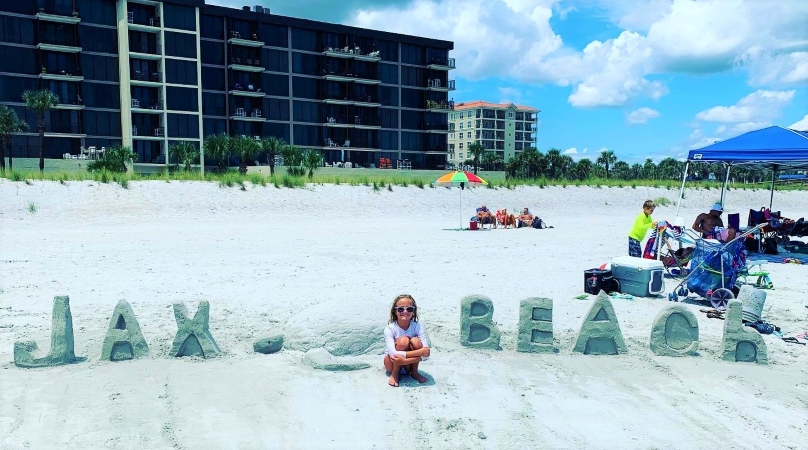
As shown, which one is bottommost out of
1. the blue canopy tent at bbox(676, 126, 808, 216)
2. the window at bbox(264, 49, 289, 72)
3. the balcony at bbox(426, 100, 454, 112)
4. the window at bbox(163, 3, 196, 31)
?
the blue canopy tent at bbox(676, 126, 808, 216)

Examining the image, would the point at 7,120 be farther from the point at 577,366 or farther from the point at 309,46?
the point at 577,366

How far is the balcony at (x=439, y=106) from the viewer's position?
2418 inches

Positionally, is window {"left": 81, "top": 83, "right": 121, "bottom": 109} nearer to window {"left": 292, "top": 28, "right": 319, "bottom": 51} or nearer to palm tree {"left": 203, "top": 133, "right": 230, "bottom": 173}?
palm tree {"left": 203, "top": 133, "right": 230, "bottom": 173}

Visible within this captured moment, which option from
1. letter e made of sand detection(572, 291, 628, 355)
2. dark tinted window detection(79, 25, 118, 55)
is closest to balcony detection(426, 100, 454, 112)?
dark tinted window detection(79, 25, 118, 55)

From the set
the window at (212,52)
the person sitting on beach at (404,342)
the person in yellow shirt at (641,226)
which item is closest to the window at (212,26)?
the window at (212,52)

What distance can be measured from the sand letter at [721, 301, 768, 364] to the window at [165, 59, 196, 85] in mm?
48612

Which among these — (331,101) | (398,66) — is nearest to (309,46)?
(331,101)

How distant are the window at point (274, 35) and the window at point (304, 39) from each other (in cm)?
78

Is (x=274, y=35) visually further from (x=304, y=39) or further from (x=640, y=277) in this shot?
(x=640, y=277)

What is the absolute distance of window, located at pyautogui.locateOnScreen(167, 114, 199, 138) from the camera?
47.5m

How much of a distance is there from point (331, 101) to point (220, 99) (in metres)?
10.0

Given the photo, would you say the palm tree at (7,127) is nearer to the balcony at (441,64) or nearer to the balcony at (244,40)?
the balcony at (244,40)

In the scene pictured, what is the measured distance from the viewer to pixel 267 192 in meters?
26.2


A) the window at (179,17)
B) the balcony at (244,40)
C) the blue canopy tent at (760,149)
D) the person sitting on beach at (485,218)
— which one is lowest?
the person sitting on beach at (485,218)
